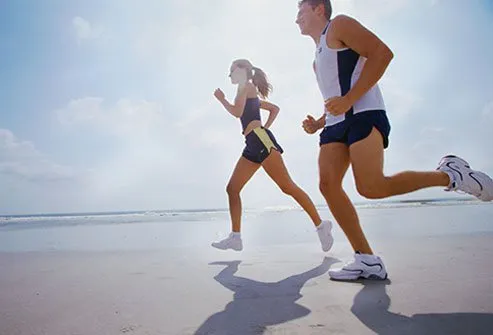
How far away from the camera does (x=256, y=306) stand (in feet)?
6.27

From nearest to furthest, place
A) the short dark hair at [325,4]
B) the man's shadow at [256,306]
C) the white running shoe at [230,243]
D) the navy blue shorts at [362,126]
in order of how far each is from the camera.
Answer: the man's shadow at [256,306] < the navy blue shorts at [362,126] < the short dark hair at [325,4] < the white running shoe at [230,243]

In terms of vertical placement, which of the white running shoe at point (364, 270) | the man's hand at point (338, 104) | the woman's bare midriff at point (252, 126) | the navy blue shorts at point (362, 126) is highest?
the woman's bare midriff at point (252, 126)

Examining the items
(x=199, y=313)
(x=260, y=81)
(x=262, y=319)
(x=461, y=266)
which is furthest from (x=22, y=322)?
(x=260, y=81)

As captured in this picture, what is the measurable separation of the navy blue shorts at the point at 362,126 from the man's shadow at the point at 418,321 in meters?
0.97

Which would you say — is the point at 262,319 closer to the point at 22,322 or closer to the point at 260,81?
the point at 22,322

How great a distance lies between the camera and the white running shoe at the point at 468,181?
2402 millimetres

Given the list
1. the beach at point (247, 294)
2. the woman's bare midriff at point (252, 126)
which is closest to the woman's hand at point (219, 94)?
the woman's bare midriff at point (252, 126)

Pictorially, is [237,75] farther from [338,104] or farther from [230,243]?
[338,104]

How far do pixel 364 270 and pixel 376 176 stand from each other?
0.60m

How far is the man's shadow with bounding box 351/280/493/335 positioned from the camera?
1453mm

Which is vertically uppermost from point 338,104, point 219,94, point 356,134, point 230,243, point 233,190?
point 219,94

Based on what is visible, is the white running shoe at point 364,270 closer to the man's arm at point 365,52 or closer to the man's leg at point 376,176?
the man's leg at point 376,176

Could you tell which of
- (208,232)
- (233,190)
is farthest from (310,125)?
(208,232)

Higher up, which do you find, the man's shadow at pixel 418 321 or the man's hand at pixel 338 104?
the man's hand at pixel 338 104
